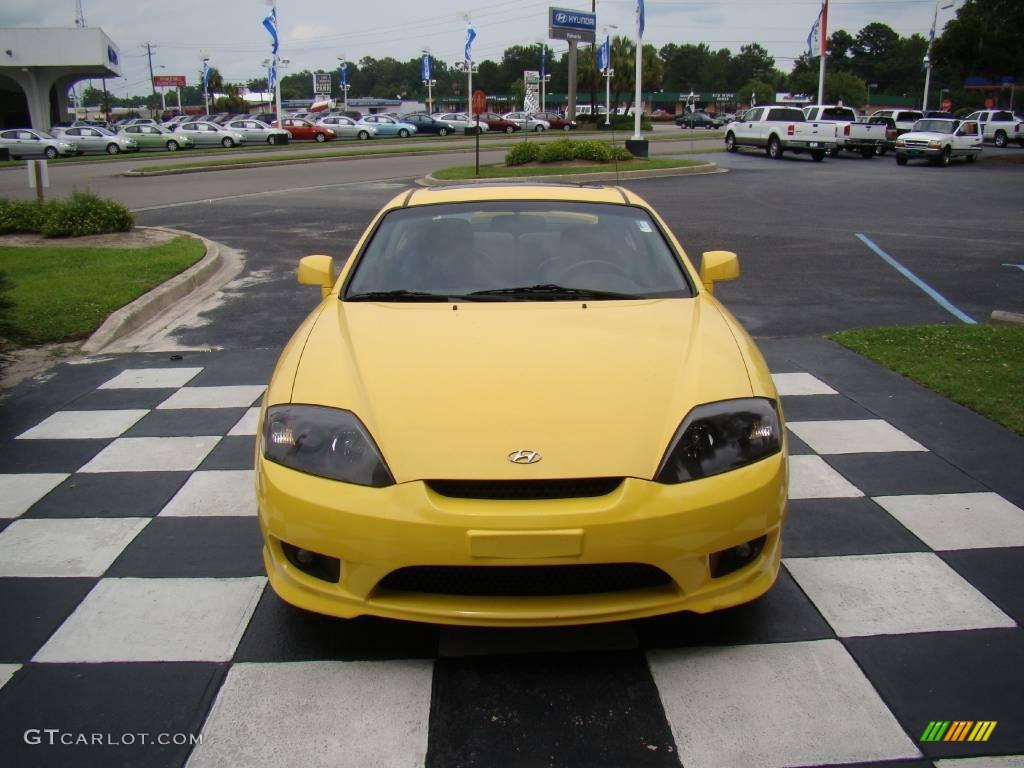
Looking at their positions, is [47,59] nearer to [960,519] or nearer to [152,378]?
[152,378]

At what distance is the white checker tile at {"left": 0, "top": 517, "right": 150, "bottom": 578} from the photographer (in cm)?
364

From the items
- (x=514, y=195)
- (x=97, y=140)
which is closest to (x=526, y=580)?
(x=514, y=195)

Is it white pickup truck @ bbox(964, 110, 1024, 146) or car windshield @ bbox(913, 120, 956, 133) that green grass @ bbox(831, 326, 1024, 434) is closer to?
car windshield @ bbox(913, 120, 956, 133)

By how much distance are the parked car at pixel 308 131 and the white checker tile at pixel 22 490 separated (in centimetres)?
4338

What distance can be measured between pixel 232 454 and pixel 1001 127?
150ft

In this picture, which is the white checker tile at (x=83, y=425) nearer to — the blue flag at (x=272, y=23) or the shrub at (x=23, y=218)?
the shrub at (x=23, y=218)

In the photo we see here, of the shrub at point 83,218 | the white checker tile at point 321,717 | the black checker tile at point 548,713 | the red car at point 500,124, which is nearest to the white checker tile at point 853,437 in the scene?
the black checker tile at point 548,713

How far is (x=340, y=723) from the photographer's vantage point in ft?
8.71

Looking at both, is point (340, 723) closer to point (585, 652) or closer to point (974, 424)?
point (585, 652)

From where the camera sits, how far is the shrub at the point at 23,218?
12742mm

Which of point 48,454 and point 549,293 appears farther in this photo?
point 48,454

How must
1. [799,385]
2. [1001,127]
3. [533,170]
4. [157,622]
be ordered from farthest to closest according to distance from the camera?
[1001,127], [533,170], [799,385], [157,622]

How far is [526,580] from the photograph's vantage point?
2.74m

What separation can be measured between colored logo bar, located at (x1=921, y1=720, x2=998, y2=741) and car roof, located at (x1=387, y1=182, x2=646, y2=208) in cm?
283
